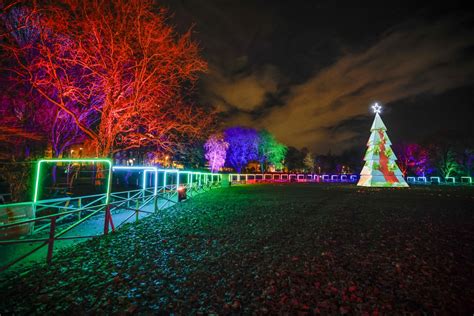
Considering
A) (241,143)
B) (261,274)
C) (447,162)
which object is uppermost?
(241,143)

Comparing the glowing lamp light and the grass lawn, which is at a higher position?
the glowing lamp light

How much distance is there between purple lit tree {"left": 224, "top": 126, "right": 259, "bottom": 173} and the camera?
5453 centimetres

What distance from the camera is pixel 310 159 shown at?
91.2m

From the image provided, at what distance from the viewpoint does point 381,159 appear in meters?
27.8

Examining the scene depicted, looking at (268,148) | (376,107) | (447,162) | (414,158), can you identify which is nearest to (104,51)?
(376,107)

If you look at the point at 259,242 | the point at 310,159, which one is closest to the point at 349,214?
the point at 259,242

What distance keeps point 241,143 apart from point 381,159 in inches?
1262

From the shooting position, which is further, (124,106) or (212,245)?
(124,106)

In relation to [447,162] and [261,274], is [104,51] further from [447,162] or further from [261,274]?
[447,162]

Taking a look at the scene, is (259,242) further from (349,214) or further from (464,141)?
(464,141)

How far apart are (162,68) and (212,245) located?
1163cm

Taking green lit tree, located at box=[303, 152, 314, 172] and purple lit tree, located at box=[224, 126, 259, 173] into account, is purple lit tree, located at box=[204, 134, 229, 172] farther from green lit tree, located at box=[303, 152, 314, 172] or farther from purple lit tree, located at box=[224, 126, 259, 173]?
green lit tree, located at box=[303, 152, 314, 172]

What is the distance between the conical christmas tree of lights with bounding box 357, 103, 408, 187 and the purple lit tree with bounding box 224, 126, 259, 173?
97.4ft

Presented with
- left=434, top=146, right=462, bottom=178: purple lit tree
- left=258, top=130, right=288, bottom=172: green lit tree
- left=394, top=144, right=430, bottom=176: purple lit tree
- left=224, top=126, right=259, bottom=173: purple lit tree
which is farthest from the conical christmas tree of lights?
left=394, top=144, right=430, bottom=176: purple lit tree
